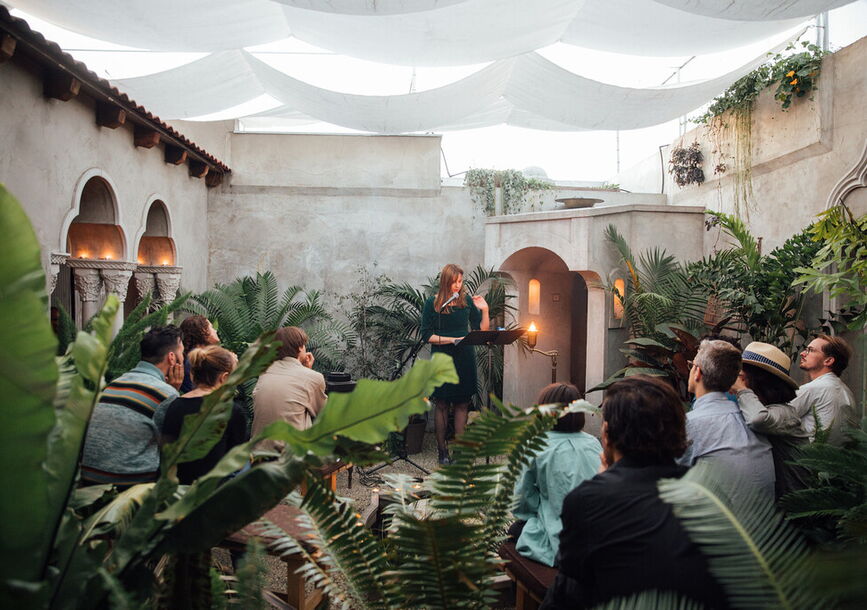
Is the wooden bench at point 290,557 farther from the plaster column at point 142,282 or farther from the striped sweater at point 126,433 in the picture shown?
the plaster column at point 142,282

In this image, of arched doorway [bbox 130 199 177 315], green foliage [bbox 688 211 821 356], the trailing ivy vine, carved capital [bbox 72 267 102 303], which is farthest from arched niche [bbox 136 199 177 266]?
the trailing ivy vine

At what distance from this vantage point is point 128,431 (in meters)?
3.32

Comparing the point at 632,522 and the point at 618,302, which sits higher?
the point at 618,302

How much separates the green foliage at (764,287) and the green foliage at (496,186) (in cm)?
452

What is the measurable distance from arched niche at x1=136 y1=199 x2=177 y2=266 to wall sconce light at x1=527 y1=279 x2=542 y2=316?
5.31m

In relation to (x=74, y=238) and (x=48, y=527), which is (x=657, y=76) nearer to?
(x=74, y=238)

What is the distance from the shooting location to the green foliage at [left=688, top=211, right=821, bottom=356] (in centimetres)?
589

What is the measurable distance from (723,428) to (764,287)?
11.3 ft

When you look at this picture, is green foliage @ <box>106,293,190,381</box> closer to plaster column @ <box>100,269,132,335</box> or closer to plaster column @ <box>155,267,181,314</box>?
plaster column @ <box>100,269,132,335</box>

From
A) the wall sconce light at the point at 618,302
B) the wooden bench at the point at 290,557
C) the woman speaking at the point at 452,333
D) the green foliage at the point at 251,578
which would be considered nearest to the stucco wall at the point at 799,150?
the wall sconce light at the point at 618,302

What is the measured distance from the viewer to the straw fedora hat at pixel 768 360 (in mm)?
3731

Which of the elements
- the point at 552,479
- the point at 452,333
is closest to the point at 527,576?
the point at 552,479

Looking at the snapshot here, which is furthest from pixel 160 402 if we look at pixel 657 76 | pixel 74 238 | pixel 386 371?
pixel 657 76

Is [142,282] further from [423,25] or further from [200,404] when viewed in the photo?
[200,404]
